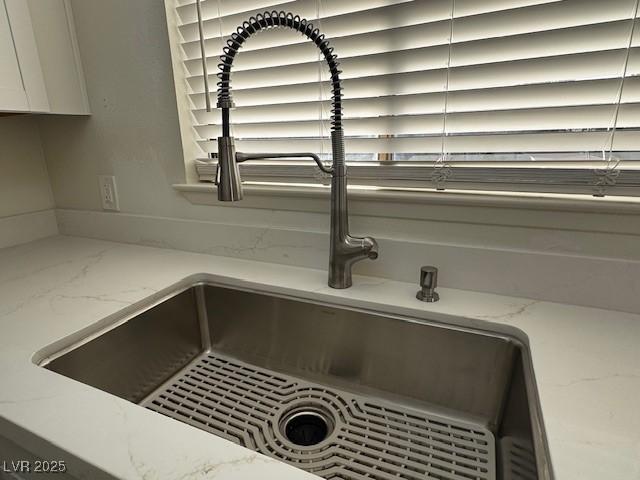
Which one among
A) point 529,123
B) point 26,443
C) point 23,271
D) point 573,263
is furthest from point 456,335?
point 23,271

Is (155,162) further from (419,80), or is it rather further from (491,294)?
(491,294)

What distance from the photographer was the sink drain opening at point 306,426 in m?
0.70

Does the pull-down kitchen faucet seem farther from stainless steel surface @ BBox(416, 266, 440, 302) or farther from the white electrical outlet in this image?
the white electrical outlet

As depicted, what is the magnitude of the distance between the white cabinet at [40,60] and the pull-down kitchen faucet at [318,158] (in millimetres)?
634

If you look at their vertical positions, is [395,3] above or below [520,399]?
above

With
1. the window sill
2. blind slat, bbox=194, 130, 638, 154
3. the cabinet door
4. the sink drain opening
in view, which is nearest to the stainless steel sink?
the sink drain opening

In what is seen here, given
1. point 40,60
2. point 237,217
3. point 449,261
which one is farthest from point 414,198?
point 40,60

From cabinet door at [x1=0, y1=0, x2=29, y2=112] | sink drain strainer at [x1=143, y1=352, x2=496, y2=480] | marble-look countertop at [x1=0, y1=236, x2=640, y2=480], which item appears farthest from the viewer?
cabinet door at [x1=0, y1=0, x2=29, y2=112]

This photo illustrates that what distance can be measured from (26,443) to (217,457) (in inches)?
10.5

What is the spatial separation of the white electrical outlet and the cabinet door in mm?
281

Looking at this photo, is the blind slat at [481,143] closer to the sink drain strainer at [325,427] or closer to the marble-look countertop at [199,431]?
the marble-look countertop at [199,431]

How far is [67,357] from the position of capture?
67 centimetres

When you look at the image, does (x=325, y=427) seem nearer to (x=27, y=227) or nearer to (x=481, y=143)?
(x=481, y=143)

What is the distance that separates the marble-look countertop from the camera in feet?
1.35
